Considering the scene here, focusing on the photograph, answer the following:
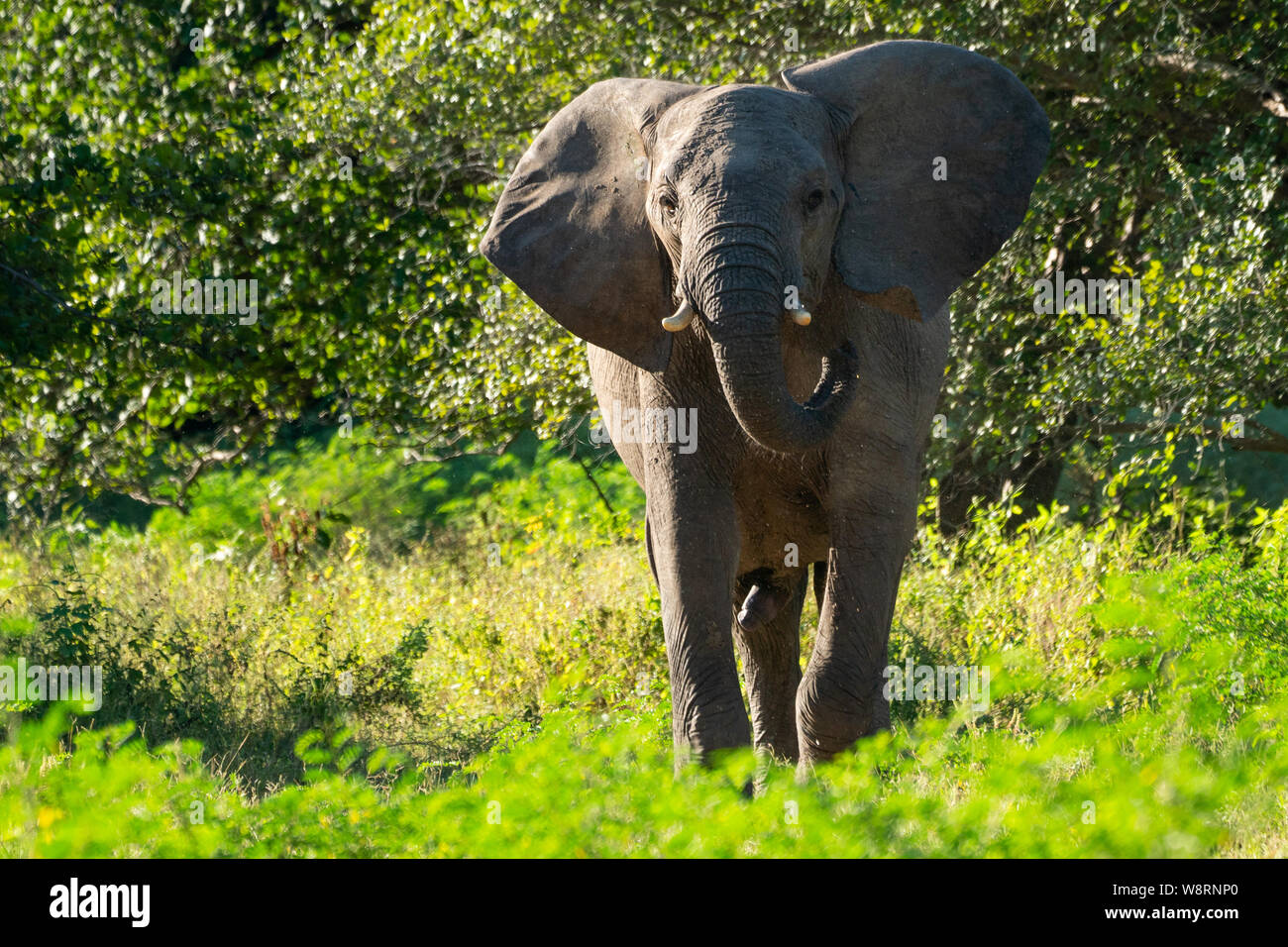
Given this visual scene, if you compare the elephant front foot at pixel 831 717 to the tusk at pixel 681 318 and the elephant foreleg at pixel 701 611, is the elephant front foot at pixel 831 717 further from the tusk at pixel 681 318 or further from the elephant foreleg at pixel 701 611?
the tusk at pixel 681 318

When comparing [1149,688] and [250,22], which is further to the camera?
[250,22]

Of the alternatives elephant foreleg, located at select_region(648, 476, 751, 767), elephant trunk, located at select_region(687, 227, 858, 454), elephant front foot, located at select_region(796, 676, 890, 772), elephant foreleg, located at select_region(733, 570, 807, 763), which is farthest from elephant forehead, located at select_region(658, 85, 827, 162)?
elephant foreleg, located at select_region(733, 570, 807, 763)

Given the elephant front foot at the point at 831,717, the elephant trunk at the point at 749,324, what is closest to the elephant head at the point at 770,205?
the elephant trunk at the point at 749,324

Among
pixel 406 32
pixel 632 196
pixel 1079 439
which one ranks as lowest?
pixel 1079 439

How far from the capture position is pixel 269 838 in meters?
4.42

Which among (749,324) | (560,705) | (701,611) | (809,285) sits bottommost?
(560,705)

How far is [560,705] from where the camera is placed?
870 centimetres

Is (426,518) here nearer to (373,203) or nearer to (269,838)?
(373,203)

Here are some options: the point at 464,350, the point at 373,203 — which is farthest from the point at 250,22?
the point at 464,350

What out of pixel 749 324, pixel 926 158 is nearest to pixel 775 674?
pixel 926 158

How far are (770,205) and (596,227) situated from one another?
3.09 feet

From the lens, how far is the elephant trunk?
501cm

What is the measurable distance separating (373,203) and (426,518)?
422cm

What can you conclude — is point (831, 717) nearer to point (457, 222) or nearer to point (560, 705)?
point (560, 705)
